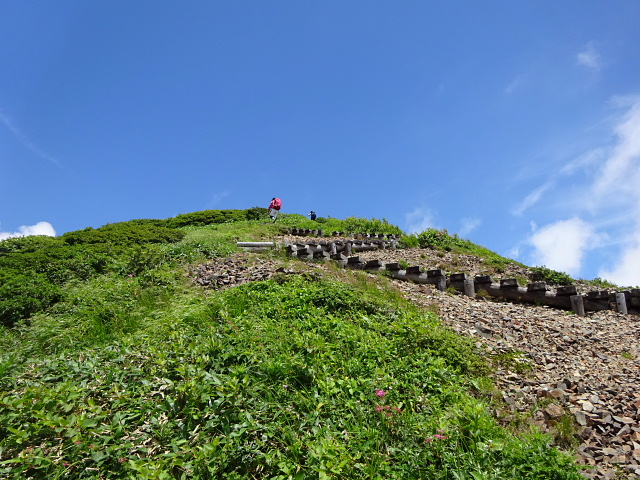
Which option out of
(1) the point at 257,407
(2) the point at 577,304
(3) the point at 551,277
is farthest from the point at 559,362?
(3) the point at 551,277

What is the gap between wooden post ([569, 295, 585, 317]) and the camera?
11.3m

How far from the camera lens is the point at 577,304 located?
451 inches

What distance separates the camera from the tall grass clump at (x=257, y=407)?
4.00 m

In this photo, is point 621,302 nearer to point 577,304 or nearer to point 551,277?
point 577,304

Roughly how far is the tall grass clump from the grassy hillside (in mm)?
19

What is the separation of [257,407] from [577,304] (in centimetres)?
1055

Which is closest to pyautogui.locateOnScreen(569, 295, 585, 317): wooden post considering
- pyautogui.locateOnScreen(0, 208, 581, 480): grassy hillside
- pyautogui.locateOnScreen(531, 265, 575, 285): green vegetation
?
pyautogui.locateOnScreen(531, 265, 575, 285): green vegetation

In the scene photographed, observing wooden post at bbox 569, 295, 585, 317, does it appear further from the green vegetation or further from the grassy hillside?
the grassy hillside

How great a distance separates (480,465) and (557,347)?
4680 mm

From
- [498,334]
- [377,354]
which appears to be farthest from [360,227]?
[377,354]

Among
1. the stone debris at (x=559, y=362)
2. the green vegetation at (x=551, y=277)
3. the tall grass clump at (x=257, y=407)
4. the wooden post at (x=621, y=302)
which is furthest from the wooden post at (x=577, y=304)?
the tall grass clump at (x=257, y=407)

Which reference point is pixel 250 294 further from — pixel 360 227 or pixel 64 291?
pixel 360 227

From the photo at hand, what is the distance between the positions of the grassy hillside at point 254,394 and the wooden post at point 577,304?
19.2 ft

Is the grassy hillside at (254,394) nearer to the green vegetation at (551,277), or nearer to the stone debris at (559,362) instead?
the stone debris at (559,362)
